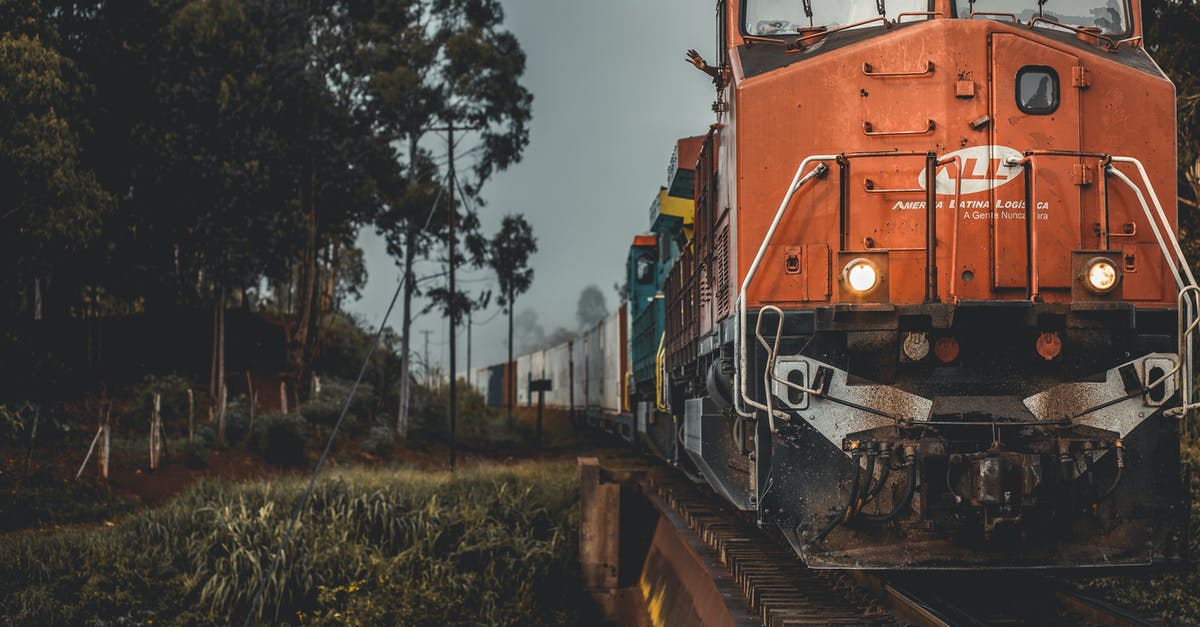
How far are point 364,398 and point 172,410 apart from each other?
5.23 metres

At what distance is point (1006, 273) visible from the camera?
6555 mm

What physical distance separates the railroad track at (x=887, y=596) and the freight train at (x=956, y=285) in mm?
374

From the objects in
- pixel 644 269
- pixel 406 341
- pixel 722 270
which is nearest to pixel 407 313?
pixel 406 341

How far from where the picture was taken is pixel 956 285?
6.49 metres

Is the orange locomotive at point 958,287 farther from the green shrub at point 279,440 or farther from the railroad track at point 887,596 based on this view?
the green shrub at point 279,440

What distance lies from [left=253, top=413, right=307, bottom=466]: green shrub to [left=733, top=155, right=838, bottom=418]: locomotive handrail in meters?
16.9

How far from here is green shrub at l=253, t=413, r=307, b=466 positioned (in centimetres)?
2164

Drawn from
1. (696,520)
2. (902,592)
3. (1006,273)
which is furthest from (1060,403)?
(696,520)

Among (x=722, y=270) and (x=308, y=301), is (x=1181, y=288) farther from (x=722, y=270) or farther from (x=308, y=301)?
(x=308, y=301)

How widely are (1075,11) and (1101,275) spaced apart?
1991 millimetres

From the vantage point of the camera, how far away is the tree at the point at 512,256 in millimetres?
34688

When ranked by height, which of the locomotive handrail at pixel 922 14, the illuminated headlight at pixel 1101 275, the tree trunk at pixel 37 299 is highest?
the locomotive handrail at pixel 922 14

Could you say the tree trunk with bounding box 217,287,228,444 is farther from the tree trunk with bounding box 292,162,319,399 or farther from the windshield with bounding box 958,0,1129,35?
the windshield with bounding box 958,0,1129,35

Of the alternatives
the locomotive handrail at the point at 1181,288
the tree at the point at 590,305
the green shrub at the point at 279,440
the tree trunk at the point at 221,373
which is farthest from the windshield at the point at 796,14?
the tree at the point at 590,305
